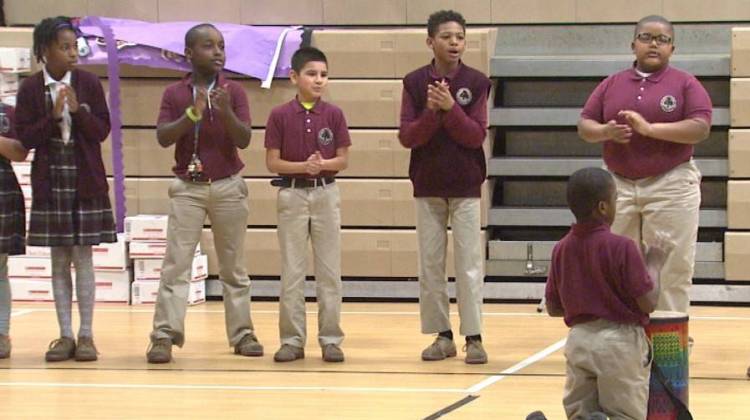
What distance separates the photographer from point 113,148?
9852mm

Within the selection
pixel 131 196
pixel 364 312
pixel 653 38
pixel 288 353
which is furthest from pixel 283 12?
pixel 653 38

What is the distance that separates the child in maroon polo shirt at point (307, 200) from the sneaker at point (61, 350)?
1049mm

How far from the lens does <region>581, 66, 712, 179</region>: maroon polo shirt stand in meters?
6.74

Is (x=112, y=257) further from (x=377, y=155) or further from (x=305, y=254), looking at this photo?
(x=305, y=254)

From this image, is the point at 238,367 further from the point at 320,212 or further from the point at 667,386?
the point at 667,386

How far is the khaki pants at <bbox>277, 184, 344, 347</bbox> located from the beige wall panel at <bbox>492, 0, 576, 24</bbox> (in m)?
3.23

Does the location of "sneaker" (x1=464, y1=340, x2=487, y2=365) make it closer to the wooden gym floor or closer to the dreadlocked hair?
the wooden gym floor

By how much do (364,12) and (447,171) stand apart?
341cm

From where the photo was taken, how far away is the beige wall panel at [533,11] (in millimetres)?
10016

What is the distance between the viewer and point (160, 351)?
7250 mm

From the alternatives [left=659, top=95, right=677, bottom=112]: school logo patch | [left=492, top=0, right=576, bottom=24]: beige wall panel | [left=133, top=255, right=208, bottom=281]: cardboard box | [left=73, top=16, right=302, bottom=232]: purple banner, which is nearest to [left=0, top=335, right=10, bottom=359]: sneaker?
[left=133, top=255, right=208, bottom=281]: cardboard box

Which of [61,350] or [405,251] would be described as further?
[405,251]

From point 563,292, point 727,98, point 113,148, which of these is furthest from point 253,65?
point 563,292

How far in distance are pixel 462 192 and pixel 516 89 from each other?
303 cm
